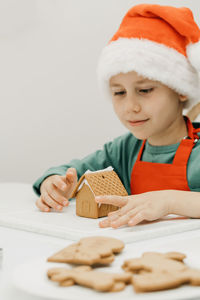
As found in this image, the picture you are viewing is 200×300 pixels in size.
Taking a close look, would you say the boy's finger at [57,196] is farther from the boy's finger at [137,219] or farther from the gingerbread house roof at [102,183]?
the boy's finger at [137,219]

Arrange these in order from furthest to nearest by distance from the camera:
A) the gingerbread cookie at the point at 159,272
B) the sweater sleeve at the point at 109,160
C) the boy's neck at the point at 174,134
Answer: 1. the sweater sleeve at the point at 109,160
2. the boy's neck at the point at 174,134
3. the gingerbread cookie at the point at 159,272

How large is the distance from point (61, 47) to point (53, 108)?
269 millimetres

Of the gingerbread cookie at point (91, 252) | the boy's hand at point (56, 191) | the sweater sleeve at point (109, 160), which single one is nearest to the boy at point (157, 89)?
the boy's hand at point (56, 191)

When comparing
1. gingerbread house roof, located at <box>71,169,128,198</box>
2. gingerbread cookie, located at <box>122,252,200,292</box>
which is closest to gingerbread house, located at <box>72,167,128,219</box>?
gingerbread house roof, located at <box>71,169,128,198</box>

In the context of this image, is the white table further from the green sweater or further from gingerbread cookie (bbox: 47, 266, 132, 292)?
the green sweater

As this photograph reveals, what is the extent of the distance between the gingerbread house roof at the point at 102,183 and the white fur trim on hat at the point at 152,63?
0.26 metres

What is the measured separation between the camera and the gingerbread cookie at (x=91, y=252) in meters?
0.48

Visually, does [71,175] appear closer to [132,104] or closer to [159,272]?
[132,104]

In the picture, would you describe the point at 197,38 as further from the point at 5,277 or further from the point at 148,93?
the point at 5,277

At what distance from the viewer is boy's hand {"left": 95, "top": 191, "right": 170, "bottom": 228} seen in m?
0.74

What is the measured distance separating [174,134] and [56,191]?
0.34m

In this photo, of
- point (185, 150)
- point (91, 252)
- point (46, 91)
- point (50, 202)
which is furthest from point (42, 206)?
point (46, 91)

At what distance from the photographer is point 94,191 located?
2.75 ft

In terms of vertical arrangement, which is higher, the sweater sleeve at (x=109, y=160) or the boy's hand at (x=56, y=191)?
the sweater sleeve at (x=109, y=160)
